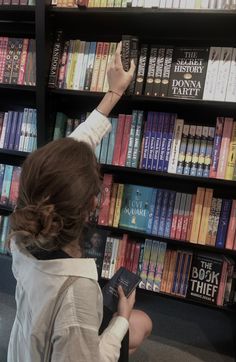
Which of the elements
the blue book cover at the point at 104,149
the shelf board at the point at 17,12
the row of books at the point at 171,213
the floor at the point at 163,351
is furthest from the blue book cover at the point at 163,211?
the shelf board at the point at 17,12

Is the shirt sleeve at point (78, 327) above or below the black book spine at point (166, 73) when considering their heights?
below

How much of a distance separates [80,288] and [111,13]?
1170mm

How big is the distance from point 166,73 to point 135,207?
2.03 ft

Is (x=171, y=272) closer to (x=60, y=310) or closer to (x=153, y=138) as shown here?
(x=153, y=138)

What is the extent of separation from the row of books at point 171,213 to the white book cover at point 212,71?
423mm

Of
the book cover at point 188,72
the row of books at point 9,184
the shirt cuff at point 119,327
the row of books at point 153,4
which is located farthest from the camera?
the row of books at point 9,184

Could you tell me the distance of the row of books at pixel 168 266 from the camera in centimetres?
154

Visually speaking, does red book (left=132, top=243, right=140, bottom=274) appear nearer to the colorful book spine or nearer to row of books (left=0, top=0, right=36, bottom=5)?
the colorful book spine

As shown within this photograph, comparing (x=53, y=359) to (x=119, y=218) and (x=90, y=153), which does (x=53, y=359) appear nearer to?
(x=90, y=153)

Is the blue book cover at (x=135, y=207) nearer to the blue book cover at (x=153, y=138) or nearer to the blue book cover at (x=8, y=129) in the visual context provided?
the blue book cover at (x=153, y=138)

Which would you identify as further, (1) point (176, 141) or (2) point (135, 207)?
(2) point (135, 207)

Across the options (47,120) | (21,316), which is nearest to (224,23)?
(47,120)

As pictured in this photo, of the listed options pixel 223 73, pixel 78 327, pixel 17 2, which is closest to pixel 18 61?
pixel 17 2

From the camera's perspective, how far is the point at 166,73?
4.79ft
